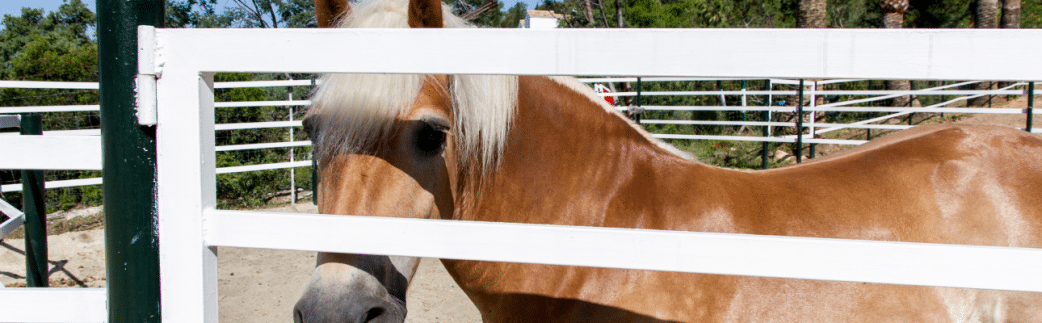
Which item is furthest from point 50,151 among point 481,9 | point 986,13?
point 986,13

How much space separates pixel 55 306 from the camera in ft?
3.04

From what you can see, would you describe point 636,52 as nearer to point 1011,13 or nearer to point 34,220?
point 34,220

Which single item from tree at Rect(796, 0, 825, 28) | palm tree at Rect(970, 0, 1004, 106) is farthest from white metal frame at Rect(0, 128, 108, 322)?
palm tree at Rect(970, 0, 1004, 106)

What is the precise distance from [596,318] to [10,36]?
2852 centimetres

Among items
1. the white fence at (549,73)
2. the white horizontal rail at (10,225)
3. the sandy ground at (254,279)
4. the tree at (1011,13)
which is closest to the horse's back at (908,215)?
the white fence at (549,73)

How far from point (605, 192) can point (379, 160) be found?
719 millimetres

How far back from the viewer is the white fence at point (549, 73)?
2.27ft

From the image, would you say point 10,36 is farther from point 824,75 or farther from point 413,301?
point 824,75

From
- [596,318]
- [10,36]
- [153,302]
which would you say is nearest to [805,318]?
[596,318]

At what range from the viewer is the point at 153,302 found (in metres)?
0.90

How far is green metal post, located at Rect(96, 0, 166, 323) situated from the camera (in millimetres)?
852

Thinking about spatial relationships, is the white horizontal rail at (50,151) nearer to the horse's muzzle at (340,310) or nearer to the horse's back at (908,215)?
the horse's muzzle at (340,310)

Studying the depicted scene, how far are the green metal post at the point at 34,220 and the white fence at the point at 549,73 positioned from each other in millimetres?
2585

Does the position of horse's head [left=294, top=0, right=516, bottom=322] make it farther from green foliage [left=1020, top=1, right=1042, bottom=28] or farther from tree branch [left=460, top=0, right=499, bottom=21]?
green foliage [left=1020, top=1, right=1042, bottom=28]
